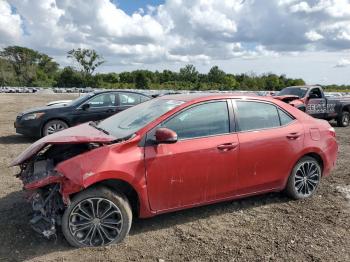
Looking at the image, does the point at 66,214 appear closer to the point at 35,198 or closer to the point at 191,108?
the point at 35,198

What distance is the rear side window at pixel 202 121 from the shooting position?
4641mm

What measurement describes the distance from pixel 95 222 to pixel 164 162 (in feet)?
3.24

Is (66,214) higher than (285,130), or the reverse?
(285,130)

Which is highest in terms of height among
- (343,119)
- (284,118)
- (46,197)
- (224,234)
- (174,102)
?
(174,102)

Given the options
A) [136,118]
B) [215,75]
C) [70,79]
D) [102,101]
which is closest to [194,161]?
[136,118]

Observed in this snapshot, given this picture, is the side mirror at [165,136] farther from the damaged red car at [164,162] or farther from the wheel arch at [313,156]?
the wheel arch at [313,156]

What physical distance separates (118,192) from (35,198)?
0.89m

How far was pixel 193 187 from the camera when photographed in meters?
4.62

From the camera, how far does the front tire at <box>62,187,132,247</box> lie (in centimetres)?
411

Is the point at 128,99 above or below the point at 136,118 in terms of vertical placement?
→ below

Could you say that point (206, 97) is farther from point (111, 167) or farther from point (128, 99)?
point (128, 99)

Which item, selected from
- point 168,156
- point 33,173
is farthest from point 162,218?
point 33,173

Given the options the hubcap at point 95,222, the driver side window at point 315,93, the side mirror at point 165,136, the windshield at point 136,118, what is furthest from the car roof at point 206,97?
the driver side window at point 315,93

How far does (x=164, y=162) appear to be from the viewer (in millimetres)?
4395
